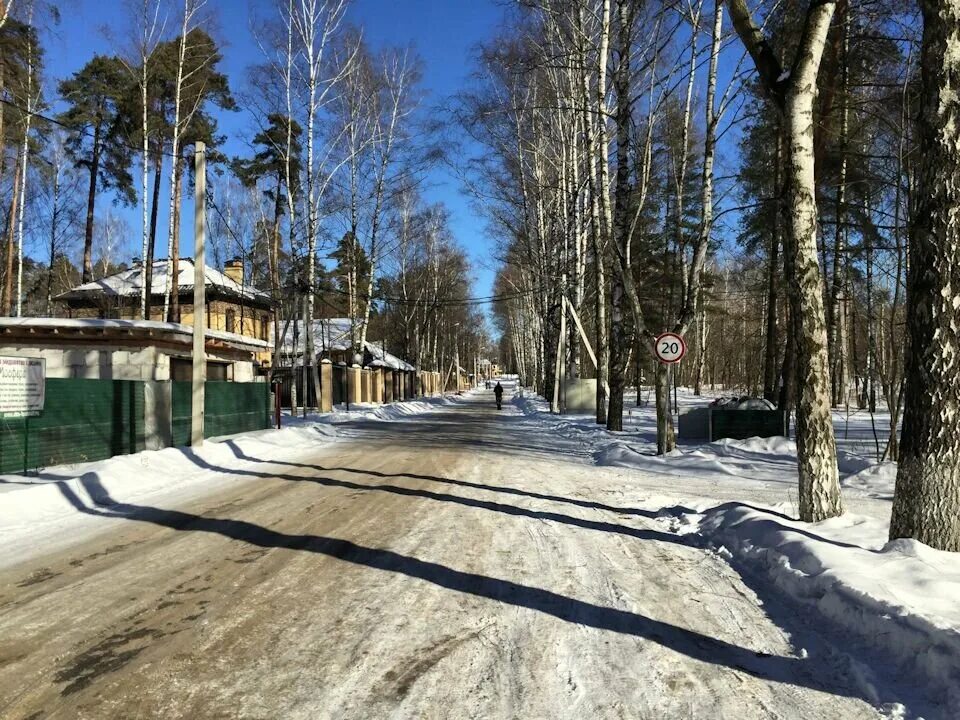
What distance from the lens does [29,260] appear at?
3600 cm

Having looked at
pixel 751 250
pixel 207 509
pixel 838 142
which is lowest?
pixel 207 509

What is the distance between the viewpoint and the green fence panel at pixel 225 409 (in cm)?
1441

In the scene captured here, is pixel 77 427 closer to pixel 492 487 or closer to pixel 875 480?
pixel 492 487

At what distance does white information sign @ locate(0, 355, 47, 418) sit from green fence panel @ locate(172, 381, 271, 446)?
14.0 ft

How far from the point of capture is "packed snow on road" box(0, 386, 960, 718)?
10.2 feet

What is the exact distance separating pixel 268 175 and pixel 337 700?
1328 inches

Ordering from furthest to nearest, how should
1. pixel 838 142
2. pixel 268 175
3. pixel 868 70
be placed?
pixel 268 175 → pixel 838 142 → pixel 868 70

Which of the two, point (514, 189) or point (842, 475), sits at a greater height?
point (514, 189)

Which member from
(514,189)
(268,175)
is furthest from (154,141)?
(514,189)

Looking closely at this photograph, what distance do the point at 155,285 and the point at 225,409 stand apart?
70.0 ft

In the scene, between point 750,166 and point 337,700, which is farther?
point 750,166

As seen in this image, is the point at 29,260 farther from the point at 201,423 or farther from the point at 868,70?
the point at 868,70

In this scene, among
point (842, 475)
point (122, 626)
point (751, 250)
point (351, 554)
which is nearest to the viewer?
point (122, 626)

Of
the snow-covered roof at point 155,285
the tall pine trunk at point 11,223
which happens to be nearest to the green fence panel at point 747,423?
the snow-covered roof at point 155,285
